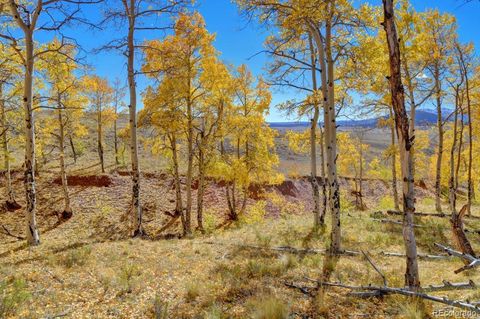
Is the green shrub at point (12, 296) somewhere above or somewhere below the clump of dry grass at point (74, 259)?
above

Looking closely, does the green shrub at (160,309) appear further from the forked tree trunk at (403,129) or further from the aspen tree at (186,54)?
the aspen tree at (186,54)

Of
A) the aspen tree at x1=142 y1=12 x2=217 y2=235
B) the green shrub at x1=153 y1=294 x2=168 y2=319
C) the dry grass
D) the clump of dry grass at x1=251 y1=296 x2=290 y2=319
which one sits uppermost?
the aspen tree at x1=142 y1=12 x2=217 y2=235

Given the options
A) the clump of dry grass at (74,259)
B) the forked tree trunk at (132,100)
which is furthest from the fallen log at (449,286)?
the forked tree trunk at (132,100)

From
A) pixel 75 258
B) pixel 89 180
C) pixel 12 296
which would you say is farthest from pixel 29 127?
pixel 89 180

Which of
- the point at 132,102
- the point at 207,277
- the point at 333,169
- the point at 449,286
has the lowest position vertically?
the point at 207,277

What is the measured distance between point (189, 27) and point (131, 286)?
405 inches

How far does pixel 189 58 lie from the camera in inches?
484

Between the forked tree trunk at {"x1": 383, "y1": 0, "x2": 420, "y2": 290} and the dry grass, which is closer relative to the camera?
the dry grass

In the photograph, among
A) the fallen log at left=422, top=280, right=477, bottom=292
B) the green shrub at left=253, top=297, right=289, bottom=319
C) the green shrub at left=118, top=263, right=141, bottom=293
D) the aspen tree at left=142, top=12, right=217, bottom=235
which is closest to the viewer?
the green shrub at left=253, top=297, right=289, bottom=319

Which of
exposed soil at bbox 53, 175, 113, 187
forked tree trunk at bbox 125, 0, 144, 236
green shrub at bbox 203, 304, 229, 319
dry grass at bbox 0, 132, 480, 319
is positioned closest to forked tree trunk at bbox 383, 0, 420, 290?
dry grass at bbox 0, 132, 480, 319

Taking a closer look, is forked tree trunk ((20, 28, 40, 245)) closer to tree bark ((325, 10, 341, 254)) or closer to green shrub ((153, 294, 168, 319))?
green shrub ((153, 294, 168, 319))

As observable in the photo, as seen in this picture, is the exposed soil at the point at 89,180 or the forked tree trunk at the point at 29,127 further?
the exposed soil at the point at 89,180

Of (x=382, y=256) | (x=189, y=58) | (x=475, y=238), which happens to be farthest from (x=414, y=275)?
(x=189, y=58)

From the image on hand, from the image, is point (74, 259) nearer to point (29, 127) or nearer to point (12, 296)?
point (12, 296)
